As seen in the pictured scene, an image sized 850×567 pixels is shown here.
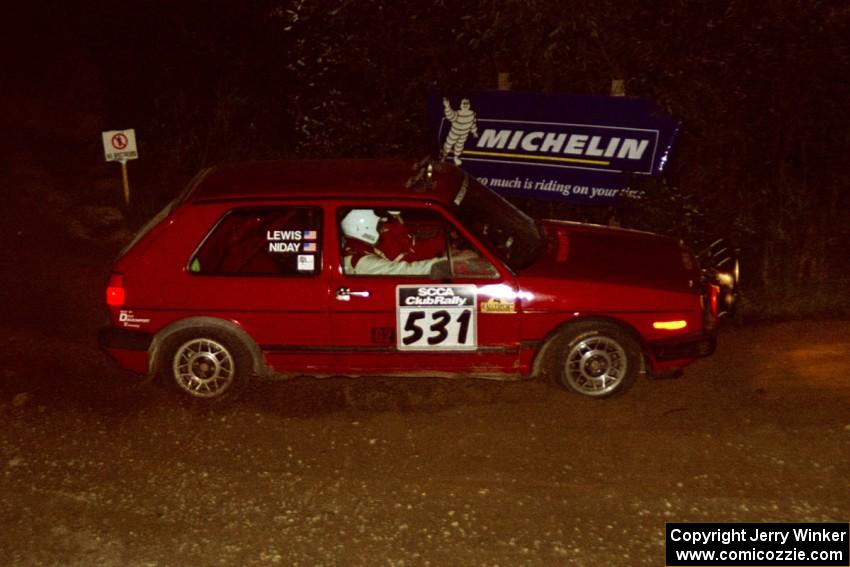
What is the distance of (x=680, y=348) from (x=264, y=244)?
281cm

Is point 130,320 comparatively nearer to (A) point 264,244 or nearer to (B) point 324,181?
(A) point 264,244

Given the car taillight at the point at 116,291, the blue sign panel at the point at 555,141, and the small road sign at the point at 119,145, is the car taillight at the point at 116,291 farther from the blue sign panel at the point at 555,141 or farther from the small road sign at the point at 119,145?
the blue sign panel at the point at 555,141

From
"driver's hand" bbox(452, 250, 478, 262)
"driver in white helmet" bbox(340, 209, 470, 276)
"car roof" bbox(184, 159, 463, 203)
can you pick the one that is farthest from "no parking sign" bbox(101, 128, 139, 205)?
"driver's hand" bbox(452, 250, 478, 262)

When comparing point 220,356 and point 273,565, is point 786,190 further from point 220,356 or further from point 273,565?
point 273,565

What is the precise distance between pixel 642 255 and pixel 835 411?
1.60m

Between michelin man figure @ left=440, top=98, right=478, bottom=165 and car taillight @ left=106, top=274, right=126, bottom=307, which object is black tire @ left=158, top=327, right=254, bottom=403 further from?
michelin man figure @ left=440, top=98, right=478, bottom=165

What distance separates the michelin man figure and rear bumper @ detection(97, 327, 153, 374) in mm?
4593

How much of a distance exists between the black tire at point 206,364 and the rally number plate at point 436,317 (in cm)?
110

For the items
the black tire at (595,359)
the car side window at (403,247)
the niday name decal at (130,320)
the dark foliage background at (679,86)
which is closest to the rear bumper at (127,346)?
the niday name decal at (130,320)

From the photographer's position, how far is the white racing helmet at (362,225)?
22.6 ft

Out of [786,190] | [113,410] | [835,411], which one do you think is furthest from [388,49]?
[835,411]

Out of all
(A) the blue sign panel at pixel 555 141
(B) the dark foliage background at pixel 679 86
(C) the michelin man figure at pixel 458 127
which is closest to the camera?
(B) the dark foliage background at pixel 679 86

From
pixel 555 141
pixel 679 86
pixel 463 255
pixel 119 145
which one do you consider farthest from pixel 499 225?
pixel 119 145

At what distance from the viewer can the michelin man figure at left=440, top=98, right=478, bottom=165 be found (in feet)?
34.4
